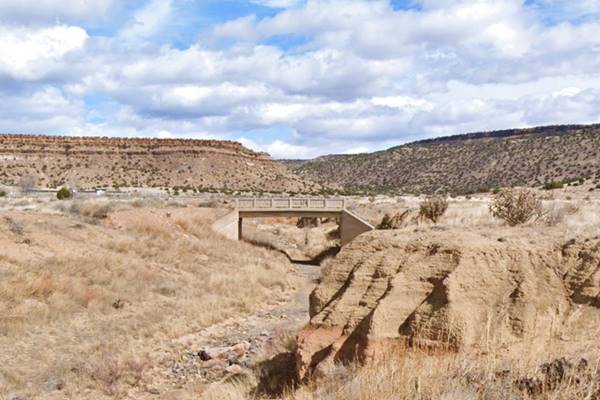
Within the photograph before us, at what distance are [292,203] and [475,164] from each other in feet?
208

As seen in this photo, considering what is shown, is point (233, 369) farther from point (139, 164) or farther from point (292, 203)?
point (139, 164)

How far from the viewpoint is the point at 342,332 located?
10.0 meters

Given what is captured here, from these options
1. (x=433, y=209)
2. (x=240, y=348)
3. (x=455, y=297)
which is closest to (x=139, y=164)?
(x=433, y=209)

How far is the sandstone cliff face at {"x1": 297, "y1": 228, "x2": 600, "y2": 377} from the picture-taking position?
862cm

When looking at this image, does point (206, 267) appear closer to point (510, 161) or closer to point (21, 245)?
point (21, 245)

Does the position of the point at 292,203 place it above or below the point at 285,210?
above

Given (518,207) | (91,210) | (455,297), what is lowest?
(455,297)

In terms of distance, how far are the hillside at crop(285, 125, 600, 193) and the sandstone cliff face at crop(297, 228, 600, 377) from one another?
7301 centimetres

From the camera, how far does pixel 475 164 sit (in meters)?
103

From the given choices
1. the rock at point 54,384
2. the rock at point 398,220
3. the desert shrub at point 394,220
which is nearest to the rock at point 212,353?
the rock at point 54,384

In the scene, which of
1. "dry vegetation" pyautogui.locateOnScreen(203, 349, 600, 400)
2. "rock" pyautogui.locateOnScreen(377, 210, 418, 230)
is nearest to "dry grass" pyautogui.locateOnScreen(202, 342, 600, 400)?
"dry vegetation" pyautogui.locateOnScreen(203, 349, 600, 400)

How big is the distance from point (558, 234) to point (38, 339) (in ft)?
45.1

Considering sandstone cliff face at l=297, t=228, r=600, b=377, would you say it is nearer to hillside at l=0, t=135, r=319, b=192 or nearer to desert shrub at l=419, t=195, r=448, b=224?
desert shrub at l=419, t=195, r=448, b=224

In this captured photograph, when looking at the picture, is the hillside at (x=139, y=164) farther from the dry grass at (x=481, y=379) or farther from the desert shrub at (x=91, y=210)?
the dry grass at (x=481, y=379)
